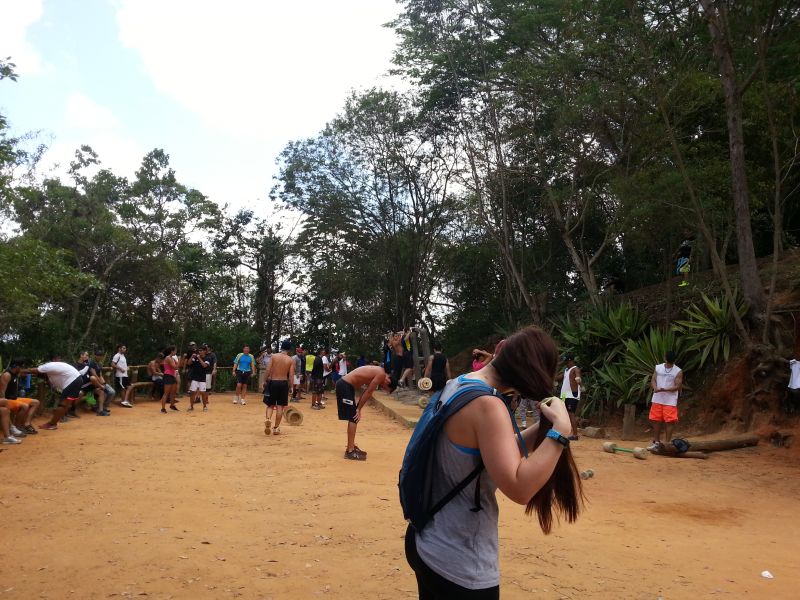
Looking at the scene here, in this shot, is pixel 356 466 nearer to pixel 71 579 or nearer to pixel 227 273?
pixel 71 579

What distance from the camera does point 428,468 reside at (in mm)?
2113

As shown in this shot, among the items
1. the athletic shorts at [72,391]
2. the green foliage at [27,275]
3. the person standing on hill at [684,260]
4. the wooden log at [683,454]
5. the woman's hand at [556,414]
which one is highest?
the person standing on hill at [684,260]

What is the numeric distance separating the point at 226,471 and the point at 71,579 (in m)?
3.86

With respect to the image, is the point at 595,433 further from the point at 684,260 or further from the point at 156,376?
the point at 156,376

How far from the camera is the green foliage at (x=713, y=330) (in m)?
12.8

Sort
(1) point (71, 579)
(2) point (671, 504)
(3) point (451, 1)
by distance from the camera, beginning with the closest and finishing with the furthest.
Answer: (1) point (71, 579) → (2) point (671, 504) → (3) point (451, 1)

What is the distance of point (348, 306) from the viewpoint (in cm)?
2983

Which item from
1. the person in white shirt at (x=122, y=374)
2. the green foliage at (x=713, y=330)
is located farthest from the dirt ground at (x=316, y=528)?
the person in white shirt at (x=122, y=374)

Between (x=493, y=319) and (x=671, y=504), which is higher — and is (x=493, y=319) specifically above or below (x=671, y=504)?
above

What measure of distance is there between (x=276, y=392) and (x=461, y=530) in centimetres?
992

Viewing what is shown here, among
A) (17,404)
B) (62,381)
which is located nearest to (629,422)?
(62,381)

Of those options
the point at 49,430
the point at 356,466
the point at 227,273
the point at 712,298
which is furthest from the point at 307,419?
the point at 227,273

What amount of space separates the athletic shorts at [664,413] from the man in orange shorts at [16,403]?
1026 cm

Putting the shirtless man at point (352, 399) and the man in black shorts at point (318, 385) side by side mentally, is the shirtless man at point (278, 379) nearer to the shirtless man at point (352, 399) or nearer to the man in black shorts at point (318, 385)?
the shirtless man at point (352, 399)
